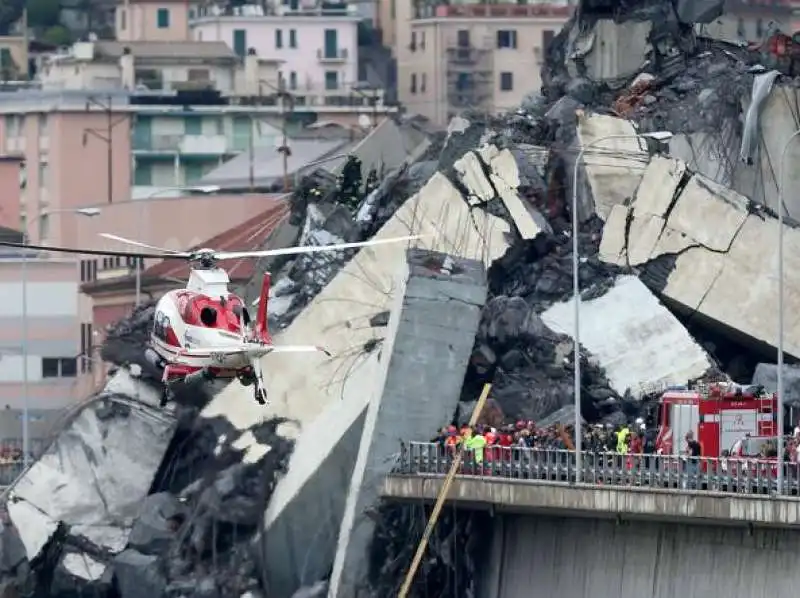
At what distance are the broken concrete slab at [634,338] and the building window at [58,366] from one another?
5250 centimetres

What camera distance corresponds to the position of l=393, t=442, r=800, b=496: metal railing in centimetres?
8231

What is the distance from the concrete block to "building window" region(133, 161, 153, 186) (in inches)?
3274

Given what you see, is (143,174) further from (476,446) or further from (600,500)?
(600,500)

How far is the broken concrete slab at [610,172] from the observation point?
3999 inches

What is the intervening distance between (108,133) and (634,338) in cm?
8032

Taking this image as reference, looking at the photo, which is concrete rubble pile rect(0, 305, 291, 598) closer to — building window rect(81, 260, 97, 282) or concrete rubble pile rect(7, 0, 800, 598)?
concrete rubble pile rect(7, 0, 800, 598)

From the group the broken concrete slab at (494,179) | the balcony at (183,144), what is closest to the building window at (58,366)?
the balcony at (183,144)

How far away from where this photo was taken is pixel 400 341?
9350cm

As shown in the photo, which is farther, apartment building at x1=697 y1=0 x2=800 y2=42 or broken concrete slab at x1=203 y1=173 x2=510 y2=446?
apartment building at x1=697 y1=0 x2=800 y2=42

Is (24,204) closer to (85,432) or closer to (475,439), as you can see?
(85,432)

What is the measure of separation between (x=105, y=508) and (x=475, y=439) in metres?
16.7

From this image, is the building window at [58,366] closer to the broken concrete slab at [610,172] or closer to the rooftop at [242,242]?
the rooftop at [242,242]

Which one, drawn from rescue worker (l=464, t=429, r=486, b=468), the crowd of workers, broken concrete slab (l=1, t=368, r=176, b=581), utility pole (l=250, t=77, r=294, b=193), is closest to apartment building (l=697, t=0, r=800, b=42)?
broken concrete slab (l=1, t=368, r=176, b=581)

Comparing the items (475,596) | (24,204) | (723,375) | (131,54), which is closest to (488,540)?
(475,596)
